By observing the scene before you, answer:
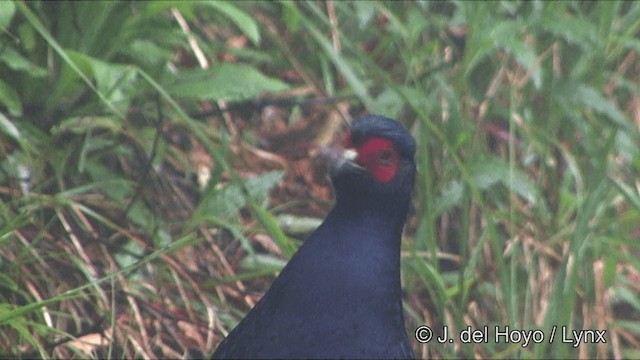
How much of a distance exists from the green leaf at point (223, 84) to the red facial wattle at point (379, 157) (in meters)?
0.78

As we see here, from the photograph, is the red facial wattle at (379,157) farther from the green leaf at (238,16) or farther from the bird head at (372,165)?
the green leaf at (238,16)

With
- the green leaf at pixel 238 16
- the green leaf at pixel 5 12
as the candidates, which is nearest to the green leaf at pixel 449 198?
the green leaf at pixel 238 16

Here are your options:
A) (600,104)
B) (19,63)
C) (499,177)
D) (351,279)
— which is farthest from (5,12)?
(600,104)

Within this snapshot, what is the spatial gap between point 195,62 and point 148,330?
3.19ft

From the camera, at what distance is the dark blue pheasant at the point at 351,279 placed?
2.78 m

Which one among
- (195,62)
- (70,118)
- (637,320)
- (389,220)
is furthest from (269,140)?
(389,220)

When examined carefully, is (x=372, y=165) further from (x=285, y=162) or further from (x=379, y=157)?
(x=285, y=162)

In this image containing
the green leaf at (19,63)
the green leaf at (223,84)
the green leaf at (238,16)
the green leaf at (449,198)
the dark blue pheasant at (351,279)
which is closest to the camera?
the dark blue pheasant at (351,279)

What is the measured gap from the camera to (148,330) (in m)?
3.46

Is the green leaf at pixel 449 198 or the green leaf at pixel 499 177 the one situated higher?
the green leaf at pixel 499 177

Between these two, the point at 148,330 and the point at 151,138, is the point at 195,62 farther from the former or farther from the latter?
the point at 148,330

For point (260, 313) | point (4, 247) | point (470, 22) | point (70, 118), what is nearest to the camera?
point (260, 313)

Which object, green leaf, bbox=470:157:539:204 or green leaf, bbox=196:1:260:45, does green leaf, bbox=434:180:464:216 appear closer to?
green leaf, bbox=470:157:539:204

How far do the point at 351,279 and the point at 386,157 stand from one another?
24 centimetres
